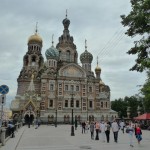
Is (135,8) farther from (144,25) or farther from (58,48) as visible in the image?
(58,48)

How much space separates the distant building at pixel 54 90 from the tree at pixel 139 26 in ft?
126

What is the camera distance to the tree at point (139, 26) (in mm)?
12188

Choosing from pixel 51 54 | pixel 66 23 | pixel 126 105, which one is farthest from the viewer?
pixel 126 105

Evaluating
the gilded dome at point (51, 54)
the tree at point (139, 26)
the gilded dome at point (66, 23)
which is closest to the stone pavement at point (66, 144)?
the tree at point (139, 26)

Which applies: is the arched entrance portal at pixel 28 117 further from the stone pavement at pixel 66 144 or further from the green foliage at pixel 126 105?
the green foliage at pixel 126 105

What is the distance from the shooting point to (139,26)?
42.5 feet

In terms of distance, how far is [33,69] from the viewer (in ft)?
186

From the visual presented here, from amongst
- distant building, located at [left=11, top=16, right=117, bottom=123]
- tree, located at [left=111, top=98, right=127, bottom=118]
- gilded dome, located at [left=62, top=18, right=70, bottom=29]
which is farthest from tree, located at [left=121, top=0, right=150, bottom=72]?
tree, located at [left=111, top=98, right=127, bottom=118]

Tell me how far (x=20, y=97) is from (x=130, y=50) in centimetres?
4204

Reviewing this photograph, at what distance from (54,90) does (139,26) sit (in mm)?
42646

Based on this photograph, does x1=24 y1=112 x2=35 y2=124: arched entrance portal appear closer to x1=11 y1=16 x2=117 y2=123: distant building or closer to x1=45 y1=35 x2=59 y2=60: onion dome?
x1=11 y1=16 x2=117 y2=123: distant building

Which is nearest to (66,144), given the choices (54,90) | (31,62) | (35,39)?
(54,90)

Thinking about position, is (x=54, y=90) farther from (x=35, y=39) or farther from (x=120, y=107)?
(x=120, y=107)

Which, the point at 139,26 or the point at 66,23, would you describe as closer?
the point at 139,26
